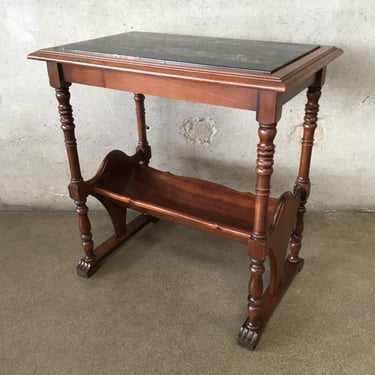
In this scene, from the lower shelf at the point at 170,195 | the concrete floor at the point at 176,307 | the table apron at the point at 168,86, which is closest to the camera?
the table apron at the point at 168,86

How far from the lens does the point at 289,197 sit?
5.69ft

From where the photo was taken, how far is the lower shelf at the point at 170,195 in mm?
1921

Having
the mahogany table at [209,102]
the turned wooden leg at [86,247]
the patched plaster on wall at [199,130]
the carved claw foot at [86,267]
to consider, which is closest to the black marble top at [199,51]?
the mahogany table at [209,102]

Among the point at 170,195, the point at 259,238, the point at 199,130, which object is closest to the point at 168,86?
the point at 259,238

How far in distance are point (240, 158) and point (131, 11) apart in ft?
3.22

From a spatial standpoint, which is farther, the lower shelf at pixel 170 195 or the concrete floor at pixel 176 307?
the lower shelf at pixel 170 195

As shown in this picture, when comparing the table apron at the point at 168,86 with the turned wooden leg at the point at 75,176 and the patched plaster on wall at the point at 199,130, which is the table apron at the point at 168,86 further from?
the patched plaster on wall at the point at 199,130

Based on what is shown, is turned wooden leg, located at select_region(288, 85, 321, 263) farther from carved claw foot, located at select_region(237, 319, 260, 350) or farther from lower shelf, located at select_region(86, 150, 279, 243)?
carved claw foot, located at select_region(237, 319, 260, 350)

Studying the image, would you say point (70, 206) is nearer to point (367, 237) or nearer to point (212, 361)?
point (212, 361)

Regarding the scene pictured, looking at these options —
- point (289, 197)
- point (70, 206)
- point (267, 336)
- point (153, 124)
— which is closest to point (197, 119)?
point (153, 124)

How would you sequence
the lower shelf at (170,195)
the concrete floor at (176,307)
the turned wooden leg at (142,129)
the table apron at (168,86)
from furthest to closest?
the turned wooden leg at (142,129)
the lower shelf at (170,195)
the concrete floor at (176,307)
the table apron at (168,86)

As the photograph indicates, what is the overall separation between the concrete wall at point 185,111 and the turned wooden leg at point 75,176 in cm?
61

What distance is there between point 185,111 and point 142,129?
0.27m

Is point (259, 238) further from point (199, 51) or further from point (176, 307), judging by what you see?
point (199, 51)
